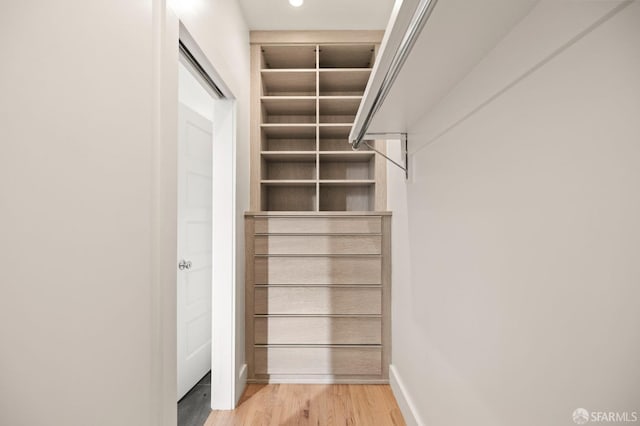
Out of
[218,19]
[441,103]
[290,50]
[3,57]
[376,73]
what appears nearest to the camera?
[3,57]

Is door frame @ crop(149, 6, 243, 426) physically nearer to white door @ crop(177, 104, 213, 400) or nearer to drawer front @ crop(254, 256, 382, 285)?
white door @ crop(177, 104, 213, 400)

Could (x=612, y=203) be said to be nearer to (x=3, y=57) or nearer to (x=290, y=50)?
(x=3, y=57)

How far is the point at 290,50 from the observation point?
2586mm

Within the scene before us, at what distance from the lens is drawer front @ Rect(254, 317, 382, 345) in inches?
97.0

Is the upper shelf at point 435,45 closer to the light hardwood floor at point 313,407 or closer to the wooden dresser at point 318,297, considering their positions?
the wooden dresser at point 318,297

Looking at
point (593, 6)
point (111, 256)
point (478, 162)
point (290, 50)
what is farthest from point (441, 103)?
point (290, 50)

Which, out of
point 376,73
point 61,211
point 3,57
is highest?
point 376,73

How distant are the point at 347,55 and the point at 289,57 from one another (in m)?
0.43

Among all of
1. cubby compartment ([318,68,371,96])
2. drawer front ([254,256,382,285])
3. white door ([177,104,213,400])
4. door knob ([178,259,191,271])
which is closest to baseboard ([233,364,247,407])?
white door ([177,104,213,400])

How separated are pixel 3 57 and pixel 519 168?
3.44ft

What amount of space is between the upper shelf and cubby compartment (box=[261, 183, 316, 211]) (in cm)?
152

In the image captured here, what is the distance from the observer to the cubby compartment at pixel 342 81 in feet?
8.31

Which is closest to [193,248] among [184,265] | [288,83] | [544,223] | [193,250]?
[193,250]

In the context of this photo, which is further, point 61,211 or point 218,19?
point 218,19
